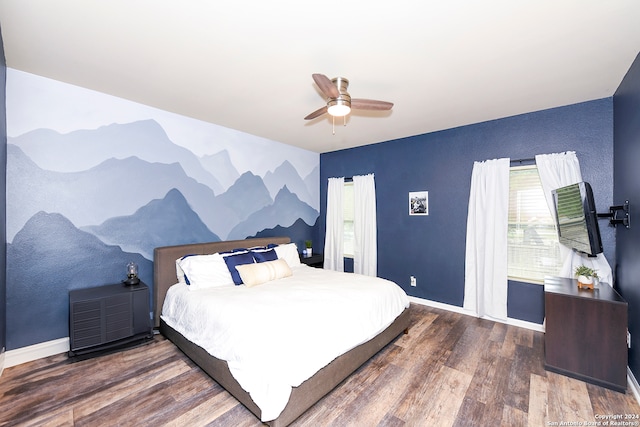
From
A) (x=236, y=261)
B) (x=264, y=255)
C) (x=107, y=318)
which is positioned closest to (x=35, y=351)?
(x=107, y=318)

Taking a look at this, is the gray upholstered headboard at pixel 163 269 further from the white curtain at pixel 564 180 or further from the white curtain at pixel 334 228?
the white curtain at pixel 564 180

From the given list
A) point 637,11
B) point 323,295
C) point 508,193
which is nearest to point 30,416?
point 323,295

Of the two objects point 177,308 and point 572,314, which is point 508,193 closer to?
point 572,314

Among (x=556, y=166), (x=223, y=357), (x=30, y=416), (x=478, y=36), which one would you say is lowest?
(x=30, y=416)

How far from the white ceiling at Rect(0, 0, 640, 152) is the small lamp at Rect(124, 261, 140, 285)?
1.87 meters

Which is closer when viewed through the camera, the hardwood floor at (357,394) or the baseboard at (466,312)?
the hardwood floor at (357,394)

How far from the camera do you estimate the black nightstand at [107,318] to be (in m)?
2.44

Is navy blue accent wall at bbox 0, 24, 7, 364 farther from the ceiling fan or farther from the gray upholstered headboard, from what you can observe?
the ceiling fan

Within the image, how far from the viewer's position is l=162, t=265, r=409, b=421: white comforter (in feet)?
5.68

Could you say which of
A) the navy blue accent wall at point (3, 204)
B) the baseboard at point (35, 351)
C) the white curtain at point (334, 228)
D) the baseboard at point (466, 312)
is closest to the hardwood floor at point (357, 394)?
the baseboard at point (35, 351)

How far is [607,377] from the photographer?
85.1 inches

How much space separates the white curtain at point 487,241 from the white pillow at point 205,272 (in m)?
3.20

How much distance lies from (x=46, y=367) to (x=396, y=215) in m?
4.49

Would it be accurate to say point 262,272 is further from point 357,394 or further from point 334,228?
point 334,228
